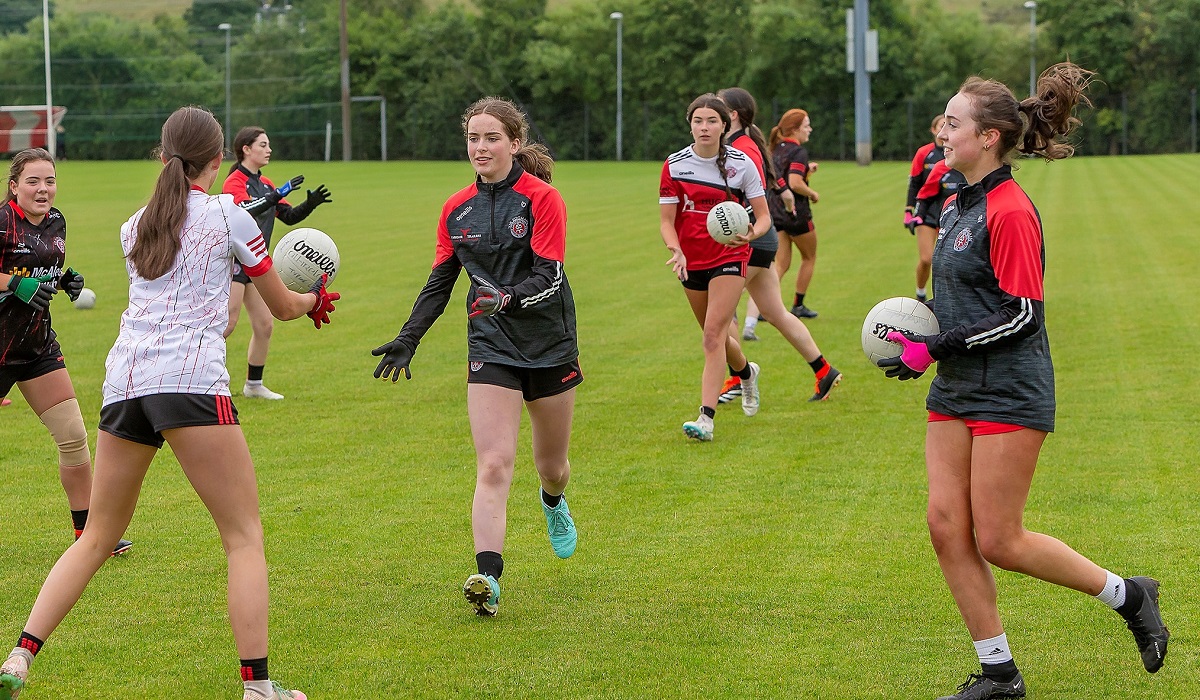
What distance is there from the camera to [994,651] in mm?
4488

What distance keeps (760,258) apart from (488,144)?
475cm

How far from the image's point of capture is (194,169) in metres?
4.37

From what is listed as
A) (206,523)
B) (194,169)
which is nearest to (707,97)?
(206,523)

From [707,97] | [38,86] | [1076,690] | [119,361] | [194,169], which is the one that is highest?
[38,86]

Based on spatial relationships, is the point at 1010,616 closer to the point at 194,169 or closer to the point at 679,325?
the point at 194,169

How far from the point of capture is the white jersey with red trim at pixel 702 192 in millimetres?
8797

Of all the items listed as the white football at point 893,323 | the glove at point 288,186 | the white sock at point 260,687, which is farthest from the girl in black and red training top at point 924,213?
the white sock at point 260,687

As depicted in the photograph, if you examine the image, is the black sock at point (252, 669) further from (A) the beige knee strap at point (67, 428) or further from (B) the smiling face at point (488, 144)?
(A) the beige knee strap at point (67, 428)

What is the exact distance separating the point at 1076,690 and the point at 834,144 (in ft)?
212

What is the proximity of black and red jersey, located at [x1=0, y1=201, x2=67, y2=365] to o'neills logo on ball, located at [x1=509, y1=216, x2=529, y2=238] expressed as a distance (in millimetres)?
2186

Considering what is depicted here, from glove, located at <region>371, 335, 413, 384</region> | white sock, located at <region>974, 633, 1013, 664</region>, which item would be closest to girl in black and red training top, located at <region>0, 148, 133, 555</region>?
glove, located at <region>371, 335, 413, 384</region>

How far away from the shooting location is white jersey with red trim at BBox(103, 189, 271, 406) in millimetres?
4215

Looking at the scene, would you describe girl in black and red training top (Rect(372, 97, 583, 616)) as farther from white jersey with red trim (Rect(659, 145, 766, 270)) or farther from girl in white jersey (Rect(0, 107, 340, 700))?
white jersey with red trim (Rect(659, 145, 766, 270))

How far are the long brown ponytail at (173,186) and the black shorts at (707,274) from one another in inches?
189
